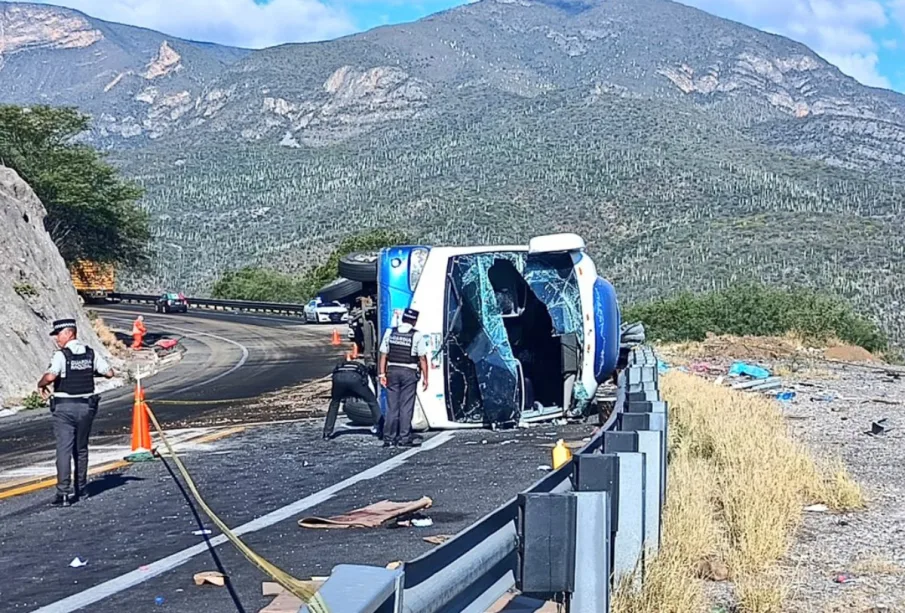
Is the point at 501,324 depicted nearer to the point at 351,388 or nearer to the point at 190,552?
the point at 351,388

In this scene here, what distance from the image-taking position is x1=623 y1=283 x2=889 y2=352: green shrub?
3659 cm

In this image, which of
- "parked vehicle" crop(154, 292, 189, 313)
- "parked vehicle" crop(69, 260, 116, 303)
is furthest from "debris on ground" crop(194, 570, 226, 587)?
"parked vehicle" crop(154, 292, 189, 313)

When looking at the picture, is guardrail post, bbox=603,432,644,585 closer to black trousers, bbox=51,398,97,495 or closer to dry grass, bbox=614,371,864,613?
dry grass, bbox=614,371,864,613

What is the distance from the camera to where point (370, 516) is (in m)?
9.10

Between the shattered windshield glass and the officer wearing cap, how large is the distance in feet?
15.2

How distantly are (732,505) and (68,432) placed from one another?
5.26 meters

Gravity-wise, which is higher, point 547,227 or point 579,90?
point 579,90

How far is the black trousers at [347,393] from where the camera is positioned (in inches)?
554

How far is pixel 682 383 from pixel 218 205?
103 m

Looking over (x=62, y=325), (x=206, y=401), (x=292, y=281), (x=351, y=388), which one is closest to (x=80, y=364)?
(x=62, y=325)

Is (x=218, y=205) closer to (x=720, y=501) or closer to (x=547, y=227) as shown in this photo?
(x=547, y=227)

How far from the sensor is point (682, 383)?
17906 mm

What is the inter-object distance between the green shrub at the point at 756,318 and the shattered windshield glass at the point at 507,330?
72.6 ft

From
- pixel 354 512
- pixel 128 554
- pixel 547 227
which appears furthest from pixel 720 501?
pixel 547 227
